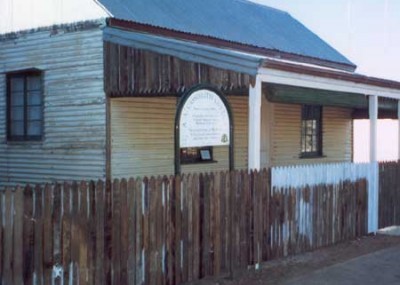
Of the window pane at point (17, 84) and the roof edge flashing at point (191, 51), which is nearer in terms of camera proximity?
the roof edge flashing at point (191, 51)

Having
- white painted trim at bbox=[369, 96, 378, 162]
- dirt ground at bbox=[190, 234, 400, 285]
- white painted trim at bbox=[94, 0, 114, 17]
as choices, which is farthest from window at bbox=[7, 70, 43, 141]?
white painted trim at bbox=[369, 96, 378, 162]

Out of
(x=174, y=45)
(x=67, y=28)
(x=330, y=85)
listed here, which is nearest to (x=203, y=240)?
(x=174, y=45)

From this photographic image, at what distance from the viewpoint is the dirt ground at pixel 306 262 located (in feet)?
24.9

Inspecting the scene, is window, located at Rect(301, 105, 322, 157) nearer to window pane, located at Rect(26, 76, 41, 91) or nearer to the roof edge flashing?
the roof edge flashing

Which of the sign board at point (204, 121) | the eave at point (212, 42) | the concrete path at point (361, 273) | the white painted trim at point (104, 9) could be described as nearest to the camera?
the sign board at point (204, 121)

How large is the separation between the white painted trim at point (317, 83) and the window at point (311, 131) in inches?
188

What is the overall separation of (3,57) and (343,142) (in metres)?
10.8

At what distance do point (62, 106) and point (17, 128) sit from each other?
1684 millimetres

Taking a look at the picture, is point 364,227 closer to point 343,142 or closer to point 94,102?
point 94,102

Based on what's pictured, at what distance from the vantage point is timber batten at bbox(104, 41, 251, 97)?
29.4ft

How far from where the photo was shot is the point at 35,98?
42.0ft

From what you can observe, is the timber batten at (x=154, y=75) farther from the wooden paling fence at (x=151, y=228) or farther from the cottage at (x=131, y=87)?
the wooden paling fence at (x=151, y=228)

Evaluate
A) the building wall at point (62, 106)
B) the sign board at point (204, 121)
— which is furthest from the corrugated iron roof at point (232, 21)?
the sign board at point (204, 121)

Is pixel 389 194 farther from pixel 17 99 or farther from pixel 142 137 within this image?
pixel 17 99
